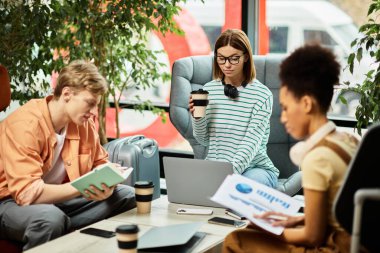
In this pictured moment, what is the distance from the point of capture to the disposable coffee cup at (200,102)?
128 inches

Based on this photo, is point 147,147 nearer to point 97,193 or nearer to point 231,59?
point 231,59

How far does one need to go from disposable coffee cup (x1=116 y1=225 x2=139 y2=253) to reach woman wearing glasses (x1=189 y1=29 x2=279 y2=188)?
4.19ft

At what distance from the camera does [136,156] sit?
12.5 feet

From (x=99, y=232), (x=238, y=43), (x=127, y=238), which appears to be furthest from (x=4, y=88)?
(x=127, y=238)

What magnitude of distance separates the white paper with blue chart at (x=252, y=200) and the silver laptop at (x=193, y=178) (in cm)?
41

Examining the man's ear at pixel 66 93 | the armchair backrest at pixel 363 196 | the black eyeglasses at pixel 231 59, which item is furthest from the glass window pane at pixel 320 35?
the armchair backrest at pixel 363 196

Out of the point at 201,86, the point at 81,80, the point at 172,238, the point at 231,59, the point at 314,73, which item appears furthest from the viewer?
the point at 201,86

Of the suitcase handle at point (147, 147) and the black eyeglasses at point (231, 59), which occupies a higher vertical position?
the black eyeglasses at point (231, 59)

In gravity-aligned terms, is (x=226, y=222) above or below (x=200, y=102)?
below

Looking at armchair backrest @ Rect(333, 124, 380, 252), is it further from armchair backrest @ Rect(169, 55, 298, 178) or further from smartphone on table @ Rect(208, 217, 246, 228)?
armchair backrest @ Rect(169, 55, 298, 178)

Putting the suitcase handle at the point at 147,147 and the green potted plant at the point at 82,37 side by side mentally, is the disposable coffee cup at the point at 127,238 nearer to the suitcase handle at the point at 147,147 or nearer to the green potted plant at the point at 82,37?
the suitcase handle at the point at 147,147

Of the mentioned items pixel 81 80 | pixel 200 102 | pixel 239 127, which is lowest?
pixel 239 127

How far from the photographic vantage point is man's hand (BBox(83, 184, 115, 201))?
2.82 m

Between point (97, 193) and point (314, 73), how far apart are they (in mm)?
1185
